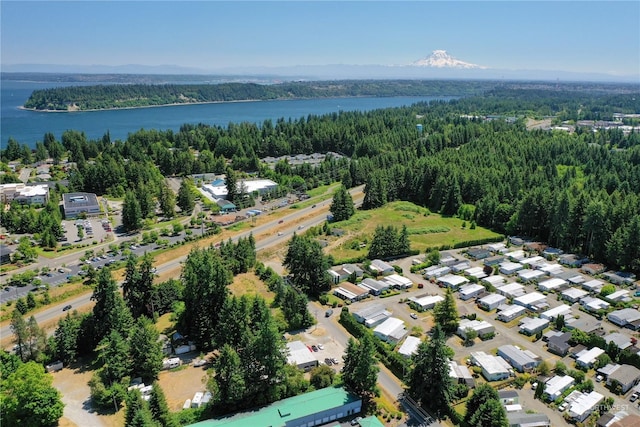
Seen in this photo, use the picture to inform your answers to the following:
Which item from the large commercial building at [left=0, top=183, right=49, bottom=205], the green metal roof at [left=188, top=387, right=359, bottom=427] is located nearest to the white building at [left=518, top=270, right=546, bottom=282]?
the green metal roof at [left=188, top=387, right=359, bottom=427]

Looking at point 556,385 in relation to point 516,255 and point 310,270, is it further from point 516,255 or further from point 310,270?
point 516,255

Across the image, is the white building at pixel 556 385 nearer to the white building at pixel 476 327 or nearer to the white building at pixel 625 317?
the white building at pixel 476 327

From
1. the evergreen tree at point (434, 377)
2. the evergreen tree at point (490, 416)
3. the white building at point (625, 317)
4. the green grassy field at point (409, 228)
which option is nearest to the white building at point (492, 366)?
the evergreen tree at point (434, 377)

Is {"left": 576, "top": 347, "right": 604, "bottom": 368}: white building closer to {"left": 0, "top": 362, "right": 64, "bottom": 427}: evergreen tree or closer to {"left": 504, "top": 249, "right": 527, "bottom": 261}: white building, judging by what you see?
{"left": 504, "top": 249, "right": 527, "bottom": 261}: white building

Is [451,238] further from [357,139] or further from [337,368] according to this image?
[357,139]

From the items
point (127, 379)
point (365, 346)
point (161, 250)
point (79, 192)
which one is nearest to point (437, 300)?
point (365, 346)

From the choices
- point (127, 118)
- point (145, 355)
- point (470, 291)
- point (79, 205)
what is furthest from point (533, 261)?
point (127, 118)
